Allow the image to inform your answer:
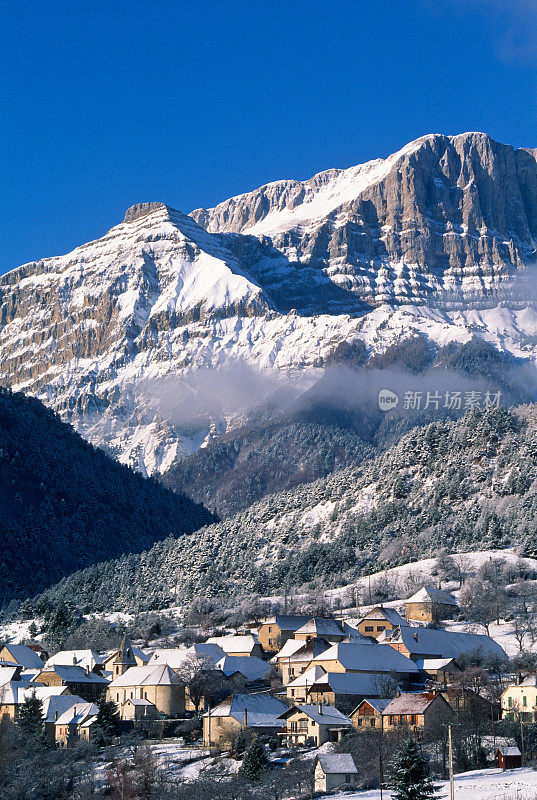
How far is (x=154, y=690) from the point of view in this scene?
12950 centimetres

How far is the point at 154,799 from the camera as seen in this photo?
91062mm

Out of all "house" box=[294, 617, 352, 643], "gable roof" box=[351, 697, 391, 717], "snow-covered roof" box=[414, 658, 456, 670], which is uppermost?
"house" box=[294, 617, 352, 643]

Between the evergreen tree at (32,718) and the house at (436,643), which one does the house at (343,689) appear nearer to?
the house at (436,643)

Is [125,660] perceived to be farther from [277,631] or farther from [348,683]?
[348,683]

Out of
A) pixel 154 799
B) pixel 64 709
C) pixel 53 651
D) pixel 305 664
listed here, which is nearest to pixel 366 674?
pixel 305 664

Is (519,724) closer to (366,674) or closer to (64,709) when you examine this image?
(366,674)

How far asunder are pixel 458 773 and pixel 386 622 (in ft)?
220

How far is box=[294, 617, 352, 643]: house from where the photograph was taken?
15075 cm

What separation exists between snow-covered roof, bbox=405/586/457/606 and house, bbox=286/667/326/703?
136ft

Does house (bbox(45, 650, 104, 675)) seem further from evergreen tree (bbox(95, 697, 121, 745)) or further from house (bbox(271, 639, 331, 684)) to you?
evergreen tree (bbox(95, 697, 121, 745))

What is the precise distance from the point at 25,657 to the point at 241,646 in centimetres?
2888

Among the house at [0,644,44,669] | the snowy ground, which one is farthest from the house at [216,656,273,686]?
the snowy ground

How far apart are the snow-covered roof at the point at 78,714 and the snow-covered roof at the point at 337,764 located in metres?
34.6

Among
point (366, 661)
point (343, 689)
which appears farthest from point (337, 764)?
point (366, 661)
